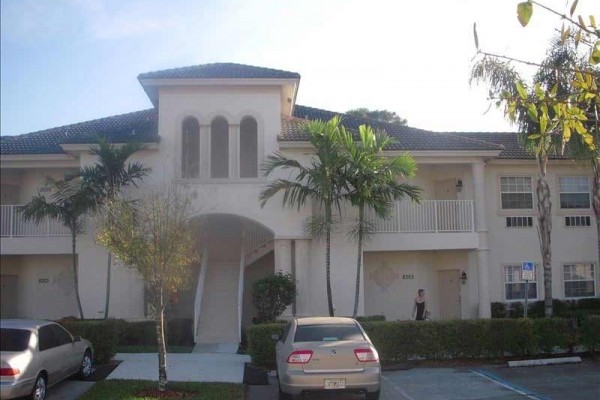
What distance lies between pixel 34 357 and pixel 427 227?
13.7m

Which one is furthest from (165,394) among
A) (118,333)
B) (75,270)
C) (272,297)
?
(75,270)

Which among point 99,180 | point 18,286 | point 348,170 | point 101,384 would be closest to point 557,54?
point 348,170

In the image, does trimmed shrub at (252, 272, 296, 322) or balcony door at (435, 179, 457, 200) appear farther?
balcony door at (435, 179, 457, 200)

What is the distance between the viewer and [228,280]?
21984 mm

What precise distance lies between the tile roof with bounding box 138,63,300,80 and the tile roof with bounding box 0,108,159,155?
193 cm

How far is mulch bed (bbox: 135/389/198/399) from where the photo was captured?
37.1 ft

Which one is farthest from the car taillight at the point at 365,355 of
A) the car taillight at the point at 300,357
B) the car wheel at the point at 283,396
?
the car wheel at the point at 283,396

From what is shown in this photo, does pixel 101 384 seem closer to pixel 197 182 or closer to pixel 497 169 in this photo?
pixel 197 182

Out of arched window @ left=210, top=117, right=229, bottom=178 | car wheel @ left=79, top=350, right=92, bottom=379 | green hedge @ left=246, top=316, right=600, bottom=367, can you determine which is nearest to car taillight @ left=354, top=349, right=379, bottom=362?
green hedge @ left=246, top=316, right=600, bottom=367

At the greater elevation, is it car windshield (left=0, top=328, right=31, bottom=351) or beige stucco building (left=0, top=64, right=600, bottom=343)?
beige stucco building (left=0, top=64, right=600, bottom=343)

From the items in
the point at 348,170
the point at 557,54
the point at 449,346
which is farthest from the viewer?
the point at 557,54

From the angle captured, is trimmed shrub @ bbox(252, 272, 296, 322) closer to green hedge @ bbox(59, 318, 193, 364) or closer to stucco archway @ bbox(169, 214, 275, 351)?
stucco archway @ bbox(169, 214, 275, 351)

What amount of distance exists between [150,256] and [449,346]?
25.1 feet

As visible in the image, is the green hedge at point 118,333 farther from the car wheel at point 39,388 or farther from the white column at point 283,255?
the car wheel at point 39,388
